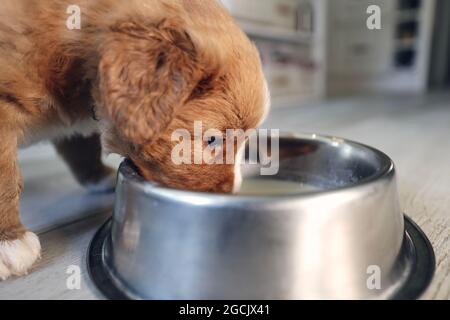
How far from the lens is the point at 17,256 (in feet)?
3.05

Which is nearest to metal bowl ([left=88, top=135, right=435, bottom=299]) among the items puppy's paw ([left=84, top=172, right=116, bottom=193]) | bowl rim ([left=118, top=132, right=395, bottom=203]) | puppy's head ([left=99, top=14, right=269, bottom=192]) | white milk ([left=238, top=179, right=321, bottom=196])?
bowl rim ([left=118, top=132, right=395, bottom=203])

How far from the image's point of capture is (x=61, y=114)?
104cm

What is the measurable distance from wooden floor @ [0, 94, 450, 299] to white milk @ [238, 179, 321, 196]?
321 mm

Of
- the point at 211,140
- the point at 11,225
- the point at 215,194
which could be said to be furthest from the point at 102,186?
the point at 215,194

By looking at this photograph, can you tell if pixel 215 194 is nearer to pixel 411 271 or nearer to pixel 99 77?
pixel 99 77

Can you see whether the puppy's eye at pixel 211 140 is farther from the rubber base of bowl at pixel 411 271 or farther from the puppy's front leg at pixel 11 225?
the puppy's front leg at pixel 11 225

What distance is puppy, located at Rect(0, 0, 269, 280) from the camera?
0.87 m

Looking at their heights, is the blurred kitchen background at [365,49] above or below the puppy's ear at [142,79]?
below

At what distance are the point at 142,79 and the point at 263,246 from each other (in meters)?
0.38

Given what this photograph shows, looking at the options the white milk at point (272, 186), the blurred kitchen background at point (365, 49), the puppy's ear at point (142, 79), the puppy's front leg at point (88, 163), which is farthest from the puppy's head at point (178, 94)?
the blurred kitchen background at point (365, 49)

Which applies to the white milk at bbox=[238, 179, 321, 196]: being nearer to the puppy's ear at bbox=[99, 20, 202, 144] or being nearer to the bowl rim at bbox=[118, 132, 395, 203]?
the bowl rim at bbox=[118, 132, 395, 203]

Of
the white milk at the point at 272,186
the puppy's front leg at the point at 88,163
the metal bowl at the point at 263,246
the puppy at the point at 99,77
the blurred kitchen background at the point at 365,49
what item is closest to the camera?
the metal bowl at the point at 263,246

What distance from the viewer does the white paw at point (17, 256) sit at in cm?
91

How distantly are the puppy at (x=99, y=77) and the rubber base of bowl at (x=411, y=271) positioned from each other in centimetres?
14
